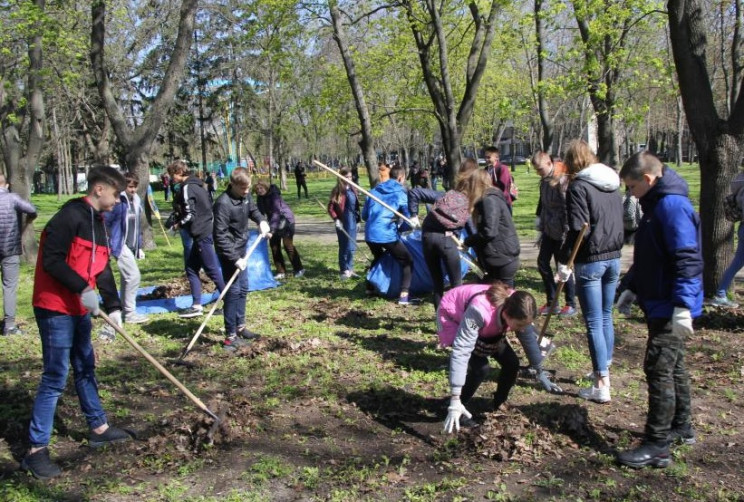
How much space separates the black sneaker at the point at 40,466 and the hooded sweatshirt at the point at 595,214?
12.9ft

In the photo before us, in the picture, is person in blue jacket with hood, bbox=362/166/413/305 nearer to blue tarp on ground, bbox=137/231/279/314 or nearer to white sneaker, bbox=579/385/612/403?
blue tarp on ground, bbox=137/231/279/314

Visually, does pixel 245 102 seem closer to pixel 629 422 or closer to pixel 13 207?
pixel 13 207

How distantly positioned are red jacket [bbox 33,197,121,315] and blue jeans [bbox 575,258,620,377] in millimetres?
3505

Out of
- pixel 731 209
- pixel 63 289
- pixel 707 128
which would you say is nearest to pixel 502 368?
pixel 63 289

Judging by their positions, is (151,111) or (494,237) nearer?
(494,237)

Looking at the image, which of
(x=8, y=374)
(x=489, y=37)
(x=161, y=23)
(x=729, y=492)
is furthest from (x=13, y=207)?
(x=161, y=23)

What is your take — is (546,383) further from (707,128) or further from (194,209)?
(194,209)

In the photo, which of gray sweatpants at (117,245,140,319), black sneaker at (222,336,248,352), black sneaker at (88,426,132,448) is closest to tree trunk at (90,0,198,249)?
gray sweatpants at (117,245,140,319)

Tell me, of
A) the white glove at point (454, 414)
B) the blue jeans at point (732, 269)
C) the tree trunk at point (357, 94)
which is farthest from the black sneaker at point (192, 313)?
the blue jeans at point (732, 269)

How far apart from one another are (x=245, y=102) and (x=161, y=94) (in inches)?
1070

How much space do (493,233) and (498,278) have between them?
0.46 meters

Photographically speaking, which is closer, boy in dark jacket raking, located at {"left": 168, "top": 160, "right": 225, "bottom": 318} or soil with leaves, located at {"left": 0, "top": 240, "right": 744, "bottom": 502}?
soil with leaves, located at {"left": 0, "top": 240, "right": 744, "bottom": 502}

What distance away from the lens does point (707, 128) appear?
23.9 ft

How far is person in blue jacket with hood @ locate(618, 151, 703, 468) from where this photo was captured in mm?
3693
